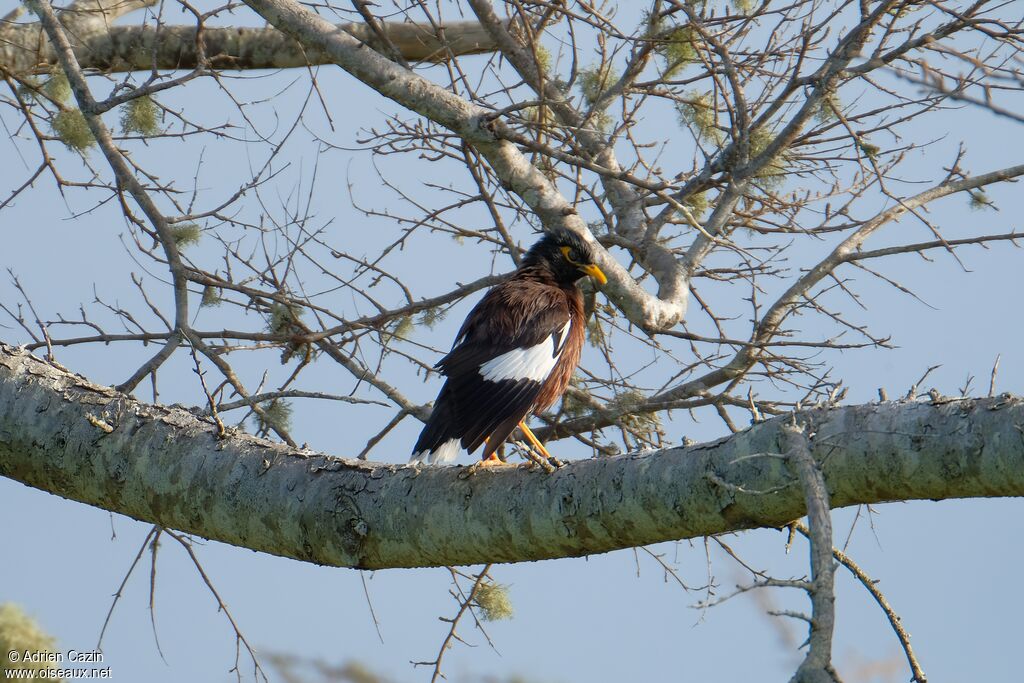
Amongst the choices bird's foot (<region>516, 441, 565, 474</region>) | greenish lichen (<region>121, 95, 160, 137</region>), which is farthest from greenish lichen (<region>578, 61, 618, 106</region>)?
bird's foot (<region>516, 441, 565, 474</region>)

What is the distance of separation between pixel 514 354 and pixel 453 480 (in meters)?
1.18

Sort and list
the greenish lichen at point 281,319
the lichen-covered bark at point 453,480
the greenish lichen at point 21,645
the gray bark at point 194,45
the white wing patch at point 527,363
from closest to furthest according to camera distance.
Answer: the greenish lichen at point 21,645, the lichen-covered bark at point 453,480, the white wing patch at point 527,363, the greenish lichen at point 281,319, the gray bark at point 194,45

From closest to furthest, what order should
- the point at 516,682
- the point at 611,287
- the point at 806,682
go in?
the point at 806,682
the point at 516,682
the point at 611,287

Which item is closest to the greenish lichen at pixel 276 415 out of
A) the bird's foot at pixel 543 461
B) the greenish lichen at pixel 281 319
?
the greenish lichen at pixel 281 319

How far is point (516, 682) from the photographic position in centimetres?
271

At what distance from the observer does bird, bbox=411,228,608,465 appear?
3.88m

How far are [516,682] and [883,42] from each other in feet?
10.2

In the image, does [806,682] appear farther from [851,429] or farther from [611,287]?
[611,287]

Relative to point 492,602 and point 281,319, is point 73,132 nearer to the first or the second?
point 281,319

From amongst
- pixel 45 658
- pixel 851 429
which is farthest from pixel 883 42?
pixel 45 658

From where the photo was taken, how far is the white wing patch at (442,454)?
3746 millimetres

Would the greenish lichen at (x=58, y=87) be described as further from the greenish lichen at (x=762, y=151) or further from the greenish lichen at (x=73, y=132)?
the greenish lichen at (x=762, y=151)

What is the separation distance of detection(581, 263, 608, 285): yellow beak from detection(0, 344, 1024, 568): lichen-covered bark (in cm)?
173

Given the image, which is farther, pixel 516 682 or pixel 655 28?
pixel 655 28
